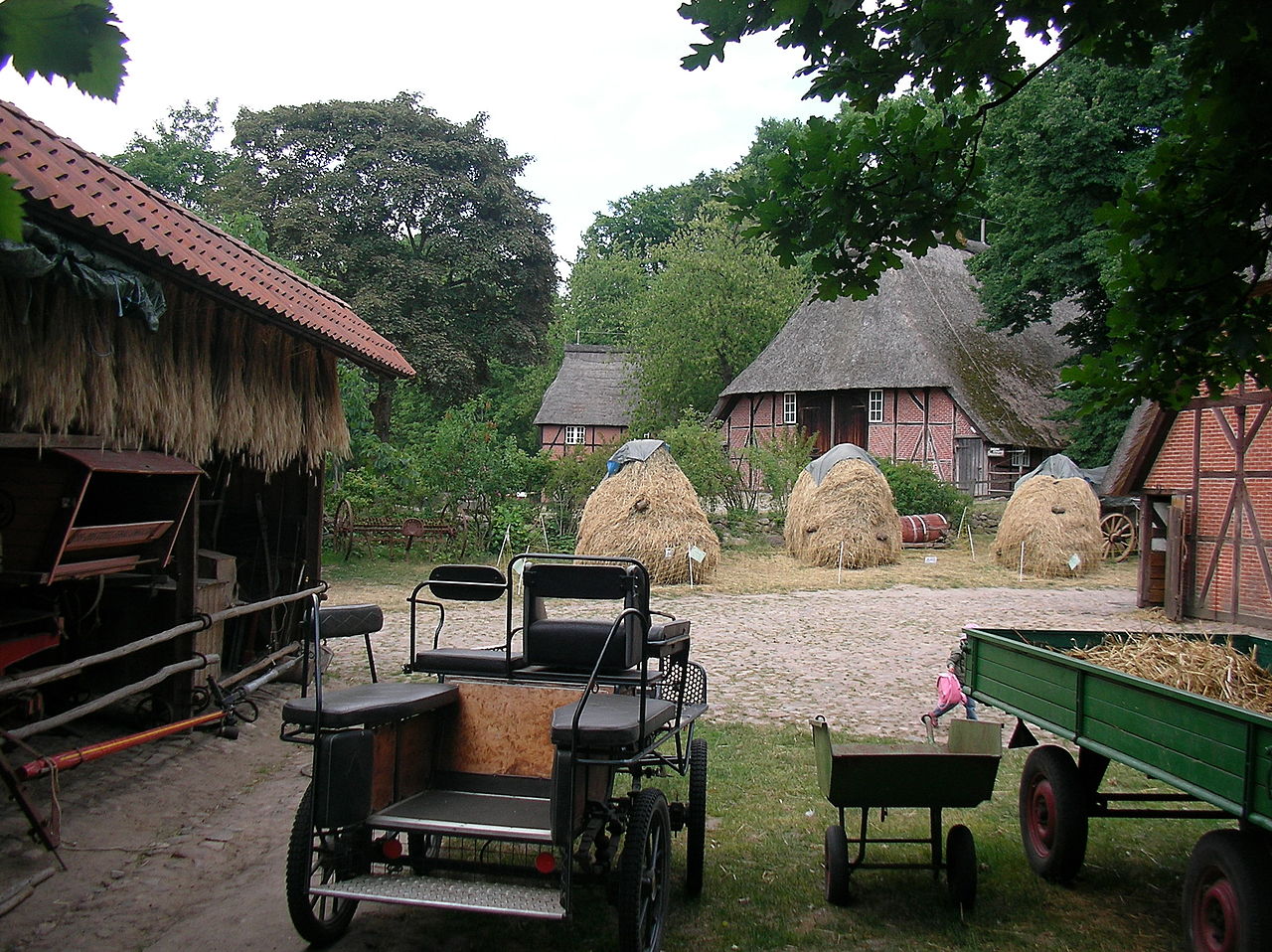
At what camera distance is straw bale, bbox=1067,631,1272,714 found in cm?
459

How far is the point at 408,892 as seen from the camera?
3734mm

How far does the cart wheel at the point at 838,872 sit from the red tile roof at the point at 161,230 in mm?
4762

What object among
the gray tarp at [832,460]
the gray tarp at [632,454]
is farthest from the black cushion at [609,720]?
the gray tarp at [832,460]

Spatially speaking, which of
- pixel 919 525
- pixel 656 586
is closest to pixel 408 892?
pixel 656 586

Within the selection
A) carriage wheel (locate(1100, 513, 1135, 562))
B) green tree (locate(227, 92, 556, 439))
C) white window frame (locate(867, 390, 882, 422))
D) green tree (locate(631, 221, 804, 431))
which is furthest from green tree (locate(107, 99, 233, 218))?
carriage wheel (locate(1100, 513, 1135, 562))

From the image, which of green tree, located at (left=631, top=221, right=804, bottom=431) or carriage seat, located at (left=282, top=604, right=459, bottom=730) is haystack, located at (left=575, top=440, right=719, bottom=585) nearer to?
carriage seat, located at (left=282, top=604, right=459, bottom=730)

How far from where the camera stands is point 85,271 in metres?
5.69

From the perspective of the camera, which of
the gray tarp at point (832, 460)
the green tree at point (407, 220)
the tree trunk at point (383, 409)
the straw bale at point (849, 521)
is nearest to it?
the straw bale at point (849, 521)

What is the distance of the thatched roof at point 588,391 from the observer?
51.5 meters

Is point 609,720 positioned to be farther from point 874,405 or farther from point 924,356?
point 874,405

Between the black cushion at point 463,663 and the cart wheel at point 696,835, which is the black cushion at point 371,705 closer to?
the black cushion at point 463,663

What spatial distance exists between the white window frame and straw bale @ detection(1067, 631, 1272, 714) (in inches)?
1219

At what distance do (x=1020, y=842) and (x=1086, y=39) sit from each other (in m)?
4.21

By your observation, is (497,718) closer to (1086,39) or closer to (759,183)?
(759,183)
